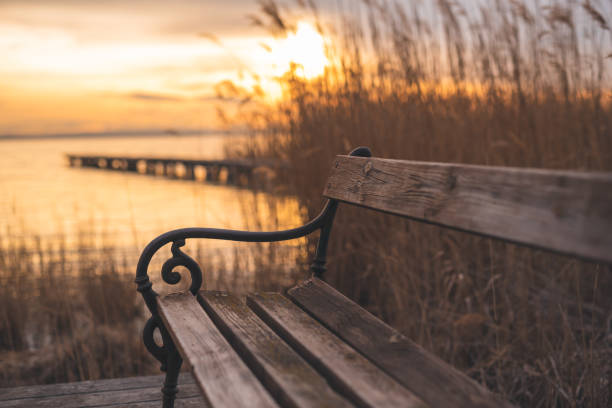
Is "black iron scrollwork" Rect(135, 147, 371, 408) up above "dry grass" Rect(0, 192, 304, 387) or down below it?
above

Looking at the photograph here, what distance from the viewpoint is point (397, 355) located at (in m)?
1.09

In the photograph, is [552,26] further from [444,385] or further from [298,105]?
[444,385]

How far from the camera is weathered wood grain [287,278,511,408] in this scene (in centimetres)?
91

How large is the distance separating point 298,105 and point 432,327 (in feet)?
4.82

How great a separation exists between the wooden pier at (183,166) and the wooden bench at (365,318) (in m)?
1.59

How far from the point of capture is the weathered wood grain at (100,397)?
1857mm

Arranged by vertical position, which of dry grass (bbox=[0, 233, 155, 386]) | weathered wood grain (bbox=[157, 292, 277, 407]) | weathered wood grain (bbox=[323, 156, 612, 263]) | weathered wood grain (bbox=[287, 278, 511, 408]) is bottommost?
dry grass (bbox=[0, 233, 155, 386])

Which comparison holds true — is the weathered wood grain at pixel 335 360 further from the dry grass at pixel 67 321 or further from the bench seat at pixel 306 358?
the dry grass at pixel 67 321

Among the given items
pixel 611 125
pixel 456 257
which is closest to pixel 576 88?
pixel 611 125

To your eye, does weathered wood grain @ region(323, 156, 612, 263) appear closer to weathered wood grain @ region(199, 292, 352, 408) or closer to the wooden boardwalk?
weathered wood grain @ region(199, 292, 352, 408)

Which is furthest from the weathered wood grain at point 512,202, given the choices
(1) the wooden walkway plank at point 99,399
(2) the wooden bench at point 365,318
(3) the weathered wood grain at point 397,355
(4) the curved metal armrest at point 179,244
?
(1) the wooden walkway plank at point 99,399

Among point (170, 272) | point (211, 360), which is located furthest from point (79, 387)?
point (211, 360)

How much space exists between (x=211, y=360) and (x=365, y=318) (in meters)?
0.40

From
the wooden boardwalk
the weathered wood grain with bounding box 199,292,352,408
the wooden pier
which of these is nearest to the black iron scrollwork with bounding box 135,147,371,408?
the weathered wood grain with bounding box 199,292,352,408
